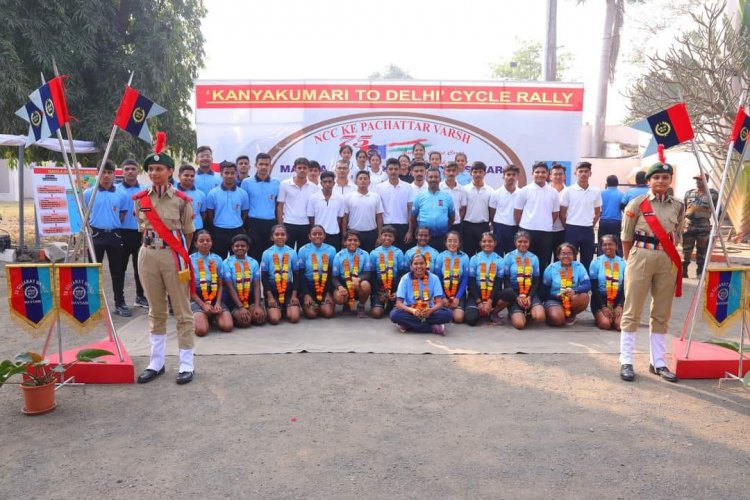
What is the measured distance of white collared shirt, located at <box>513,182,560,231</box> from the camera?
678 centimetres

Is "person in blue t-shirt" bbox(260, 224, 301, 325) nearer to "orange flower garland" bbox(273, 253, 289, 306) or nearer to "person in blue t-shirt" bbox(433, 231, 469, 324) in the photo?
"orange flower garland" bbox(273, 253, 289, 306)

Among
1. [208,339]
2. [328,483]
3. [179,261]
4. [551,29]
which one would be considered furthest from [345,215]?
[551,29]

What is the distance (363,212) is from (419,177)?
843 mm

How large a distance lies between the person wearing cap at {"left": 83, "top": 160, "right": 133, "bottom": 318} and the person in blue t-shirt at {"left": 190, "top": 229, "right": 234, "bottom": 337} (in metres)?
1.23

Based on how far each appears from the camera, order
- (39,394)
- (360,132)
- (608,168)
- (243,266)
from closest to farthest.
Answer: (39,394) < (243,266) < (360,132) < (608,168)

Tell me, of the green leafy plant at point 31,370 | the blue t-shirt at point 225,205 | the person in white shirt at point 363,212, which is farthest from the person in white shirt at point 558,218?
the green leafy plant at point 31,370

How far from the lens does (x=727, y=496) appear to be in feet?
9.36

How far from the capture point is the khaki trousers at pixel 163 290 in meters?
4.49

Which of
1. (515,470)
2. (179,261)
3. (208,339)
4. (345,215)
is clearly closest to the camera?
(515,470)

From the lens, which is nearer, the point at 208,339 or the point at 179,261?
the point at 179,261

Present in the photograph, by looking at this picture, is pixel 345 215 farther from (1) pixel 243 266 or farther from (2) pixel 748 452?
(2) pixel 748 452

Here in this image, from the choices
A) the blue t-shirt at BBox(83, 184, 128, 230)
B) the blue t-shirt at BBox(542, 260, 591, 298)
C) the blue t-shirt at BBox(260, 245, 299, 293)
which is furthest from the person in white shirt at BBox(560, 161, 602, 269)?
the blue t-shirt at BBox(83, 184, 128, 230)

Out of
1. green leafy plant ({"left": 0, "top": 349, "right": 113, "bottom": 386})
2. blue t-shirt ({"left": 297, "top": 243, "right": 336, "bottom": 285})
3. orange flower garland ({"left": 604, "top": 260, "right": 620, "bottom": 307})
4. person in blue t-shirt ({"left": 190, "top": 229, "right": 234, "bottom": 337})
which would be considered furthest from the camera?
blue t-shirt ({"left": 297, "top": 243, "right": 336, "bottom": 285})

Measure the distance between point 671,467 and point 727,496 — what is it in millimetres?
321
